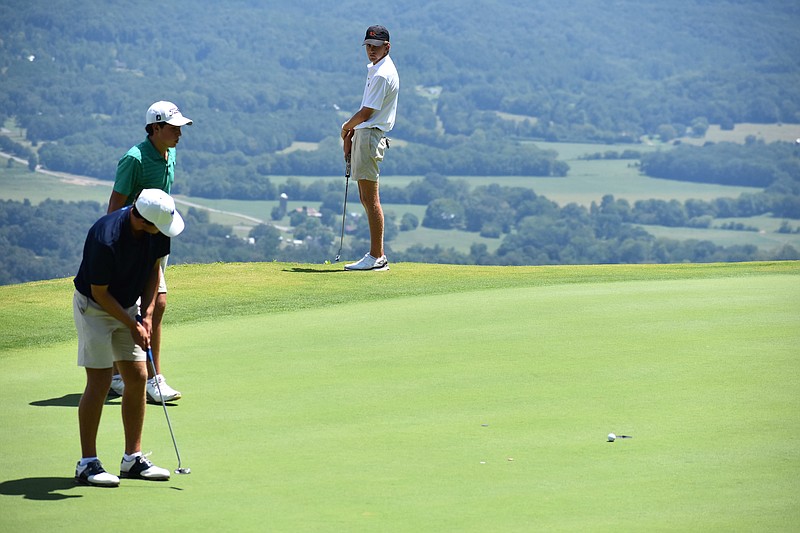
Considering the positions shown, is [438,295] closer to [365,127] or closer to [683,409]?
[365,127]

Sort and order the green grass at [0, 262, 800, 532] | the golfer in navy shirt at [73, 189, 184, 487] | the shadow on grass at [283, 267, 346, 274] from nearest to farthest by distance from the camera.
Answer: the green grass at [0, 262, 800, 532] → the golfer in navy shirt at [73, 189, 184, 487] → the shadow on grass at [283, 267, 346, 274]

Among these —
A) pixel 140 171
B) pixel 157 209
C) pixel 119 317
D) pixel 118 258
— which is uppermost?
pixel 140 171

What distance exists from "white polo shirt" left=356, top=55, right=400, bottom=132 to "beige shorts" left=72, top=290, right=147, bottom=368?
21.7 feet

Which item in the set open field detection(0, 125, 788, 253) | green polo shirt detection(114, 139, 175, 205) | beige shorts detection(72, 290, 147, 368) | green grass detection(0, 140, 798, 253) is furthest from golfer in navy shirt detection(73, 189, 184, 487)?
open field detection(0, 125, 788, 253)

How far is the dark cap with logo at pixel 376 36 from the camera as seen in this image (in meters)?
13.2

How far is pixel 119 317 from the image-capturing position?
680cm

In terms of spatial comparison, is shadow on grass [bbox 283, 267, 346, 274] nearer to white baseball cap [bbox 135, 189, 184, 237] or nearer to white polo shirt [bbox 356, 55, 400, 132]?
white polo shirt [bbox 356, 55, 400, 132]

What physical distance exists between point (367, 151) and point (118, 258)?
700 cm

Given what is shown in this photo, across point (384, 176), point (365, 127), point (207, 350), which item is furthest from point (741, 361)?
point (384, 176)

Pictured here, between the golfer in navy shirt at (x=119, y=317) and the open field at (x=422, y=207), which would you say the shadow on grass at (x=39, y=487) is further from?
the open field at (x=422, y=207)

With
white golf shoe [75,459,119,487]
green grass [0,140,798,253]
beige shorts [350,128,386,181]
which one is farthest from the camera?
green grass [0,140,798,253]

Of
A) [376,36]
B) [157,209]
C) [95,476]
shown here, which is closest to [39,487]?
[95,476]

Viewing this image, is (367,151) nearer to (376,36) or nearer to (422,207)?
(376,36)

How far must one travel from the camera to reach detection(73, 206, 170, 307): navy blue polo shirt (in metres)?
6.71
